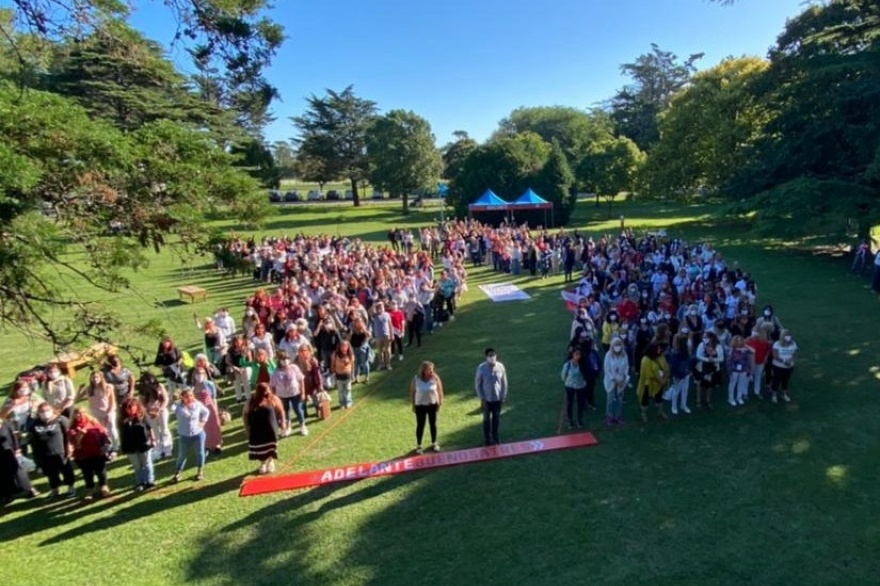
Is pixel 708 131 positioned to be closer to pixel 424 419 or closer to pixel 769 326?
pixel 769 326

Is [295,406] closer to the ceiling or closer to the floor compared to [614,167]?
closer to the floor

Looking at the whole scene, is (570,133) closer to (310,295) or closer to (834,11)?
(834,11)

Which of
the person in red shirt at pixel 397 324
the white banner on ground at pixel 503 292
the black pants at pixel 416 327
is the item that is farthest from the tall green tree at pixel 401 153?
the person in red shirt at pixel 397 324

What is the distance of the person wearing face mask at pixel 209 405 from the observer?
8.71m

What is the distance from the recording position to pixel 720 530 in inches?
259

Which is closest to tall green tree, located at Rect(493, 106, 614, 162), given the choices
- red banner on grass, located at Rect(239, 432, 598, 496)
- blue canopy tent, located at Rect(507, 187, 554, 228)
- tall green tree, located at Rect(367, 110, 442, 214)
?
tall green tree, located at Rect(367, 110, 442, 214)

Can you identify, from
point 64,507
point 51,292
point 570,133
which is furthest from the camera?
point 570,133

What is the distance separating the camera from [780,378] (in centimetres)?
990

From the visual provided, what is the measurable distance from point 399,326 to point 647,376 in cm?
572

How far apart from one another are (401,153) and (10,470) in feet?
150

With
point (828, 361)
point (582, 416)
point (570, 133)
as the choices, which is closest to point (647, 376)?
point (582, 416)

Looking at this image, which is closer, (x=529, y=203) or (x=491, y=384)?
(x=491, y=384)

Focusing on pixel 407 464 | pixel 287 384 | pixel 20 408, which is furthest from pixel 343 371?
pixel 20 408

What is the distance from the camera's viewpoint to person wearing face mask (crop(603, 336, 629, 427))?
914 centimetres
